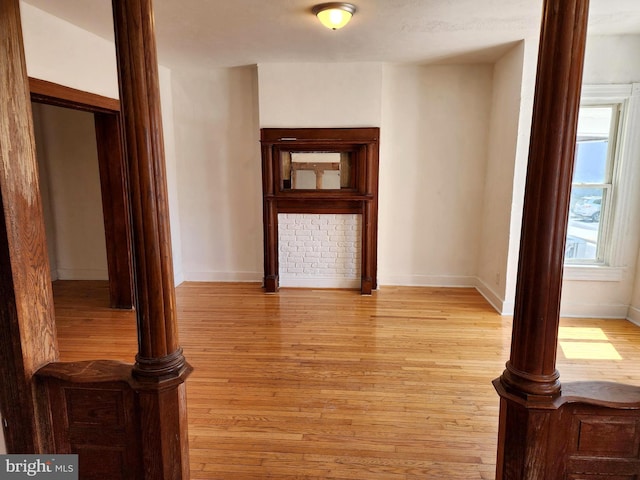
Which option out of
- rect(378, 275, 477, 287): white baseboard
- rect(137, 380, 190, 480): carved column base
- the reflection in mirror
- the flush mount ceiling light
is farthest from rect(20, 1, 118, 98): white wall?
rect(378, 275, 477, 287): white baseboard

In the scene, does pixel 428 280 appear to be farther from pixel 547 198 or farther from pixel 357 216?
pixel 547 198

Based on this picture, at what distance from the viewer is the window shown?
3.69 meters

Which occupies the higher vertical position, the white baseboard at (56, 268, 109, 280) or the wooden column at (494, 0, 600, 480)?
the wooden column at (494, 0, 600, 480)

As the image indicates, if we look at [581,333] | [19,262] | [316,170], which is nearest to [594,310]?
[581,333]

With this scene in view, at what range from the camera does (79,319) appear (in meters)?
3.87

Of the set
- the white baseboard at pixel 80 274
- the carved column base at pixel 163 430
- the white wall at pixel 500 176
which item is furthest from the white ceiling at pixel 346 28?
the white baseboard at pixel 80 274

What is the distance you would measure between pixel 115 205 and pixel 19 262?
8.84 feet

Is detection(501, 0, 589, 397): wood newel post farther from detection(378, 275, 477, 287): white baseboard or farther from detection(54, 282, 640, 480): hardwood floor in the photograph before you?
detection(378, 275, 477, 287): white baseboard

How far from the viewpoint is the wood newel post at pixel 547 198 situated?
1262mm

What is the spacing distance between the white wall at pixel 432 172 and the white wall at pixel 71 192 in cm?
365

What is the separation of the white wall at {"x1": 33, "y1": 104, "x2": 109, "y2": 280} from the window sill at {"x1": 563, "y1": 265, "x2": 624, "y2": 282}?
5.45 metres

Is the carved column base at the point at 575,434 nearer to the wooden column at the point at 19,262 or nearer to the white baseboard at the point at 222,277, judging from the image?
the wooden column at the point at 19,262

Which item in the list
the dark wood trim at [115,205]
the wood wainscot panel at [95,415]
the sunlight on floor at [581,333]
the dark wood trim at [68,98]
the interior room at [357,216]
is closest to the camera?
the wood wainscot panel at [95,415]

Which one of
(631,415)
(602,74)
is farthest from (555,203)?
(602,74)
